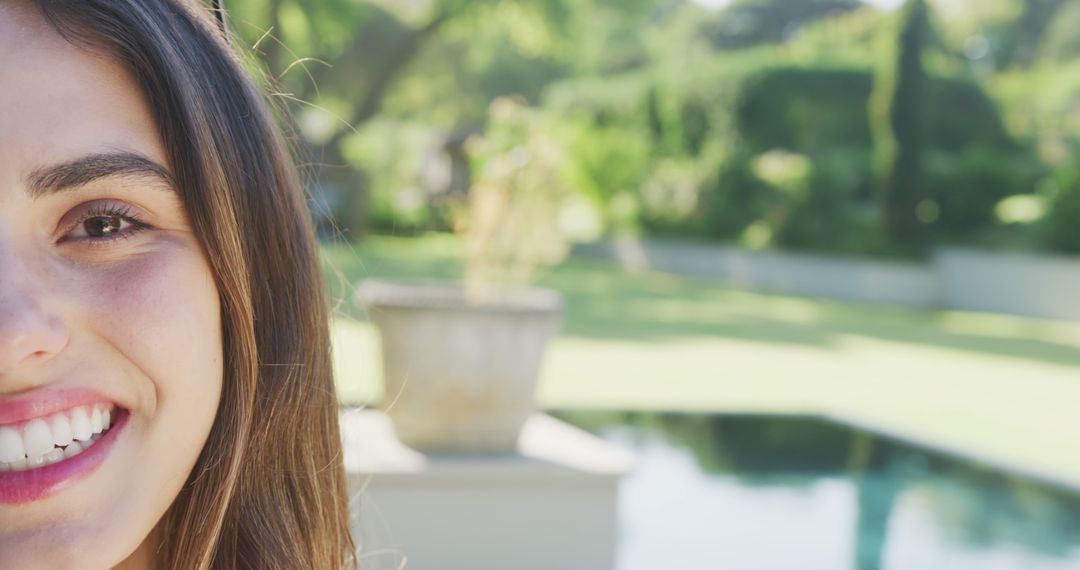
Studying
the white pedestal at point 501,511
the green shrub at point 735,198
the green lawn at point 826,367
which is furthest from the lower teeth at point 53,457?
the green shrub at point 735,198

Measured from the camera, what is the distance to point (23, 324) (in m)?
0.78

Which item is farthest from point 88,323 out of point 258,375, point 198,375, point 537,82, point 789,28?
point 789,28

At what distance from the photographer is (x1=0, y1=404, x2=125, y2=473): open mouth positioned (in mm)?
803

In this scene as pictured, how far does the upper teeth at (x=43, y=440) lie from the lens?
0.80 metres

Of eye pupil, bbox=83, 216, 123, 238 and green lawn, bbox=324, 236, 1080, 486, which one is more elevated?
green lawn, bbox=324, 236, 1080, 486

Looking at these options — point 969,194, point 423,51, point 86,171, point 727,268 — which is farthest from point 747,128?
point 86,171

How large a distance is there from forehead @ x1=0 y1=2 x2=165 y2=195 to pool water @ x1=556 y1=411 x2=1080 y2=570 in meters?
4.04

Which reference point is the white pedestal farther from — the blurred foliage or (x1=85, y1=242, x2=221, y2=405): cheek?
the blurred foliage

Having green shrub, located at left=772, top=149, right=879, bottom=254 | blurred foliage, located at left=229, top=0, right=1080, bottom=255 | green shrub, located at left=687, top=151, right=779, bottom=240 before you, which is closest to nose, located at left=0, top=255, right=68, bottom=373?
blurred foliage, located at left=229, top=0, right=1080, bottom=255

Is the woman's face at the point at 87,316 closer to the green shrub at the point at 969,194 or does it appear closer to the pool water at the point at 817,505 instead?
the pool water at the point at 817,505

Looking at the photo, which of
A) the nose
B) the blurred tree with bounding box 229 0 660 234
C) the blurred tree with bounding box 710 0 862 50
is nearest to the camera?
the nose

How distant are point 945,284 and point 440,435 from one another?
1626 centimetres

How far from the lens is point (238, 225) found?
982 millimetres

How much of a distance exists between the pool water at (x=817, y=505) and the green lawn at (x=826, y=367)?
0.33 meters
